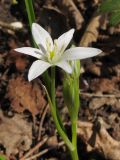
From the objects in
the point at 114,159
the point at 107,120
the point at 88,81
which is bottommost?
the point at 114,159

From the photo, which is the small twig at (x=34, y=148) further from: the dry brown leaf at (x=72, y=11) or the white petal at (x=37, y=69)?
the dry brown leaf at (x=72, y=11)

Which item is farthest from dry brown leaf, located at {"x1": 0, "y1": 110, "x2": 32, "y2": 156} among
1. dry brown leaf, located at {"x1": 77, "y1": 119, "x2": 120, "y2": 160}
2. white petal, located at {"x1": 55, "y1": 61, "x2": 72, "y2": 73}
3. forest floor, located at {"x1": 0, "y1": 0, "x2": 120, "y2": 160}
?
white petal, located at {"x1": 55, "y1": 61, "x2": 72, "y2": 73}

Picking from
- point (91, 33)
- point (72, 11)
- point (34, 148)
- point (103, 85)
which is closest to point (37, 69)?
point (34, 148)

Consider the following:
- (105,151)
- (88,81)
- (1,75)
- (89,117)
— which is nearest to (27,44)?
(1,75)

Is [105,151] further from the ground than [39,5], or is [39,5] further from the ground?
[39,5]

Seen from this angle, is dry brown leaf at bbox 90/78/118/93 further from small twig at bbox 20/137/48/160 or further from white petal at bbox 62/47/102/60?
white petal at bbox 62/47/102/60

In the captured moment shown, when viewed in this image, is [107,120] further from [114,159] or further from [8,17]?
[8,17]

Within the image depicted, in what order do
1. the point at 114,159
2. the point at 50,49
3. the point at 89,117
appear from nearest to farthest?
the point at 50,49 < the point at 114,159 < the point at 89,117

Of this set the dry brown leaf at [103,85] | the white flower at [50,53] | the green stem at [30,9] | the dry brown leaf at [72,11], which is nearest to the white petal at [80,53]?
the white flower at [50,53]
